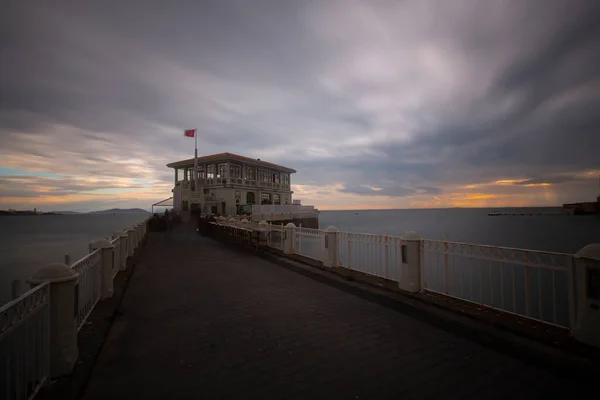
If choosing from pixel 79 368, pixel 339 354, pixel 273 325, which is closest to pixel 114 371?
pixel 79 368

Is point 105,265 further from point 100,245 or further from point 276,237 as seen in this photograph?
point 276,237

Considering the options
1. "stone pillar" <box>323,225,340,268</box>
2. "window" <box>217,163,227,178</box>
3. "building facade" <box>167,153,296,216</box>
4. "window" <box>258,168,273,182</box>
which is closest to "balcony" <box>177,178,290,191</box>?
"building facade" <box>167,153,296,216</box>

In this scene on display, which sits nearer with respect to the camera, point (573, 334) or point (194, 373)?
point (194, 373)

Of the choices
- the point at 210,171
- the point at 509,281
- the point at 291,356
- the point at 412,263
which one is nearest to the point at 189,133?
the point at 210,171

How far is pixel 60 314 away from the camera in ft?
11.7

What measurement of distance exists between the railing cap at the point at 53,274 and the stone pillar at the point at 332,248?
6771 millimetres

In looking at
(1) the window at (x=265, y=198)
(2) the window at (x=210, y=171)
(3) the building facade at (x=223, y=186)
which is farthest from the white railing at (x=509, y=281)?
(2) the window at (x=210, y=171)

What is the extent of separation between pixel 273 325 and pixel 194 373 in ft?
5.62

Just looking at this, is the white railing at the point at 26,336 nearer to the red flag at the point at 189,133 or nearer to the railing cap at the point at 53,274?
the railing cap at the point at 53,274

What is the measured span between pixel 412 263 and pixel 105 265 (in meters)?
6.75

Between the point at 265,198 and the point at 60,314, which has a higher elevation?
the point at 265,198

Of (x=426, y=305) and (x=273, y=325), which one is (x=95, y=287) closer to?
(x=273, y=325)

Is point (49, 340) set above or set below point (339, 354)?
above

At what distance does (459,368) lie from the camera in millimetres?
3730
